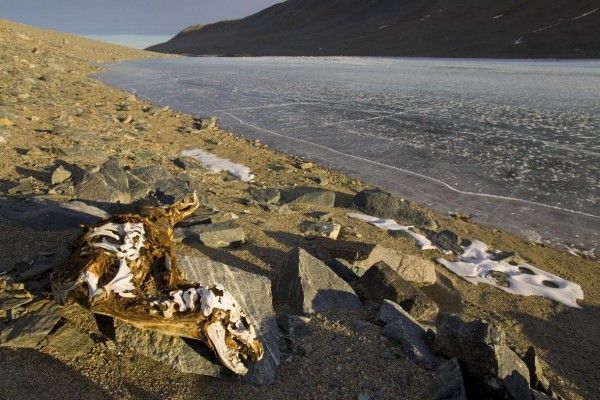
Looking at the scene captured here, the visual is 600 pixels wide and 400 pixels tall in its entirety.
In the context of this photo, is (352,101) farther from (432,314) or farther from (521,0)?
(521,0)

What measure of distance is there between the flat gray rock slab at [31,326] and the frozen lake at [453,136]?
4.79m

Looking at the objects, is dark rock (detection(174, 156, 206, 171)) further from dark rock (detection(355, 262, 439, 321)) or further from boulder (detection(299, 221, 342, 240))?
dark rock (detection(355, 262, 439, 321))

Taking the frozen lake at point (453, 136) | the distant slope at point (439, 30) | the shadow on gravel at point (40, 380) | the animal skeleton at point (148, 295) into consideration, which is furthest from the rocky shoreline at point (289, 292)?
the distant slope at point (439, 30)

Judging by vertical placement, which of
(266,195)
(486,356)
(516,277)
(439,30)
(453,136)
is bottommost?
(439,30)

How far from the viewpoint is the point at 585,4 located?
53250 millimetres

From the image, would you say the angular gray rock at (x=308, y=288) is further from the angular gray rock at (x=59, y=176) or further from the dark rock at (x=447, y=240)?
the angular gray rock at (x=59, y=176)

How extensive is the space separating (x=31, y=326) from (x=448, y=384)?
219 cm

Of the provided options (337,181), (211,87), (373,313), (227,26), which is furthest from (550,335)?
(227,26)

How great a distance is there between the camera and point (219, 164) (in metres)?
7.60

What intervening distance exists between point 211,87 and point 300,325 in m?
16.3

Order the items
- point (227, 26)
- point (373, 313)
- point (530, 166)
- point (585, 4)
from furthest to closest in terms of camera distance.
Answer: point (227, 26) → point (585, 4) → point (530, 166) → point (373, 313)

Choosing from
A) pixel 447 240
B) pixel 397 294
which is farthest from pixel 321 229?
pixel 397 294

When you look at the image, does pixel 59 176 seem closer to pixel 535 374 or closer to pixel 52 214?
pixel 52 214

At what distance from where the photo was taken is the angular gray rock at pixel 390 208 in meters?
5.69
